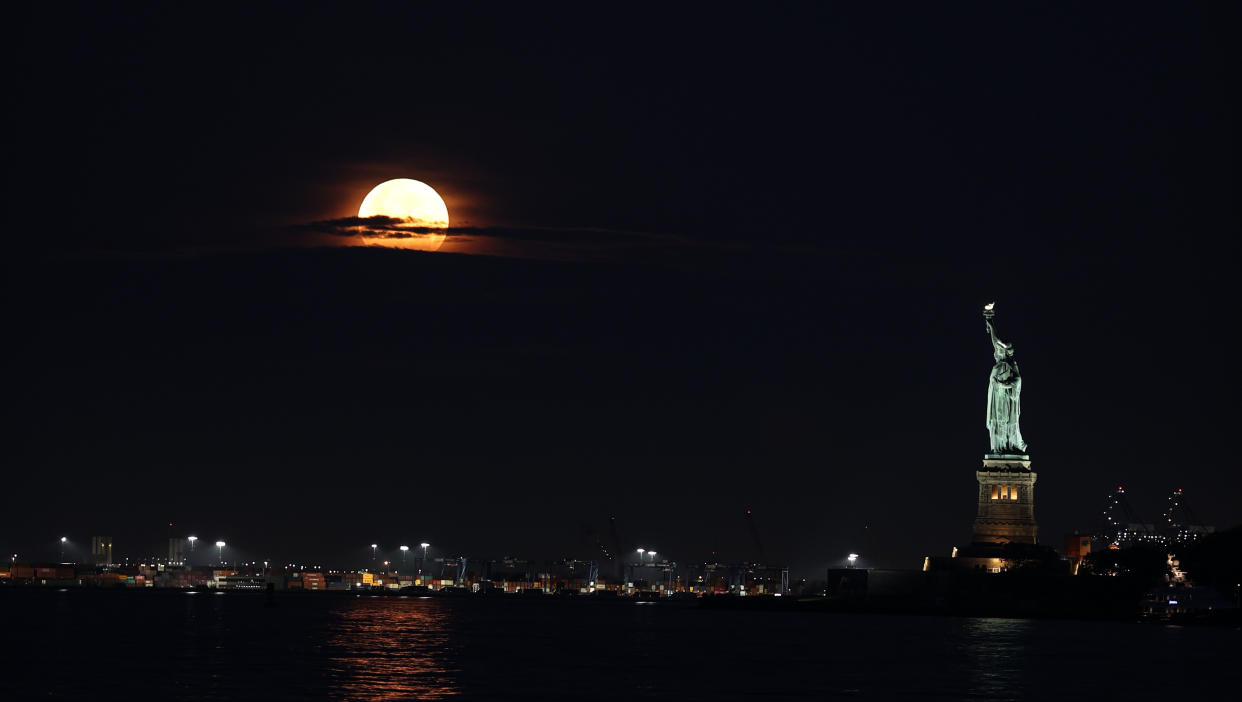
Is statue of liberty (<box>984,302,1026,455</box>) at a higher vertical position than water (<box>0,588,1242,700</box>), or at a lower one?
higher

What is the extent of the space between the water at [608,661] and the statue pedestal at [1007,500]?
7.91 meters

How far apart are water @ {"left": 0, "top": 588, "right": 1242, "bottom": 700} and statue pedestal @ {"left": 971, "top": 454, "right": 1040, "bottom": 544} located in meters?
7.91

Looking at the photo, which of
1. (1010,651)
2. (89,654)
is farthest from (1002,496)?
(89,654)

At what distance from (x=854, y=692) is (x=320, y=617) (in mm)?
109043

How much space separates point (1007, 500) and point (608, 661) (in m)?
63.5

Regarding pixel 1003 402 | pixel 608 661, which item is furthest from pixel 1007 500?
pixel 608 661

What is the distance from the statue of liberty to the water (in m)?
15.6

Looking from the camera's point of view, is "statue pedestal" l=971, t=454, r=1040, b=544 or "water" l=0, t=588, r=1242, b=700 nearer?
"water" l=0, t=588, r=1242, b=700

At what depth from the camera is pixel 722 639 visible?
13075 cm

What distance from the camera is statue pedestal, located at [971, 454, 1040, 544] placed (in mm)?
154500

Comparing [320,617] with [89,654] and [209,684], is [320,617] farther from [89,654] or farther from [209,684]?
[209,684]

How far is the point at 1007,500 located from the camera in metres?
155

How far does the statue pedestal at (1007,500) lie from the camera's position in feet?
507

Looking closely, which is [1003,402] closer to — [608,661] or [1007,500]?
[1007,500]
